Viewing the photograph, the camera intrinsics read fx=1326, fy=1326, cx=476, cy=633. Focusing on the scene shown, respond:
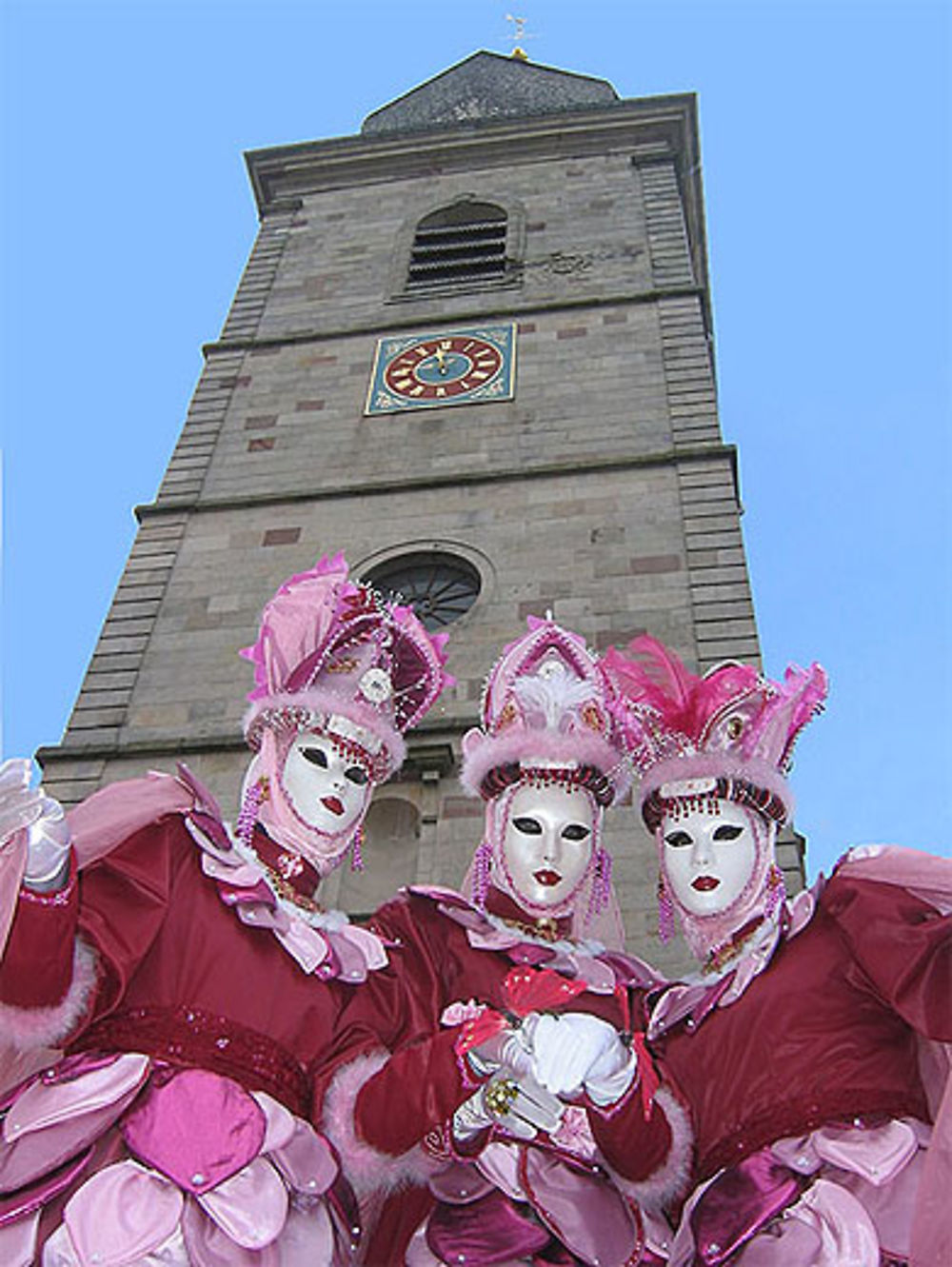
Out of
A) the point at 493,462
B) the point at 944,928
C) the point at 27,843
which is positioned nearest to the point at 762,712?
the point at 944,928

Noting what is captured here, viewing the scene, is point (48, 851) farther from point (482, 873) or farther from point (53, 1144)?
point (482, 873)

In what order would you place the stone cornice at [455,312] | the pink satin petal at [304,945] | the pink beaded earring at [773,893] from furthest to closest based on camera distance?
the stone cornice at [455,312] < the pink beaded earring at [773,893] < the pink satin petal at [304,945]

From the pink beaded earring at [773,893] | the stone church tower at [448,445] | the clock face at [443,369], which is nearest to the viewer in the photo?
the pink beaded earring at [773,893]

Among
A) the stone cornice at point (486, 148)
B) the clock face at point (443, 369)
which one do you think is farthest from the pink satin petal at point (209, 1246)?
the stone cornice at point (486, 148)

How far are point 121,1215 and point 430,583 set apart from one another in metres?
7.12

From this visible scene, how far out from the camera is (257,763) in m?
4.07

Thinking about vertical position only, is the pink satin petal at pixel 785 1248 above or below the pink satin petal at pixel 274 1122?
below

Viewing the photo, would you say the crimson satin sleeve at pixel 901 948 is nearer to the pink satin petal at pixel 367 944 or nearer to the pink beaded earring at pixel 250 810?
the pink satin petal at pixel 367 944

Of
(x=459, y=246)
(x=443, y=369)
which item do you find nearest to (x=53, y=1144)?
(x=443, y=369)

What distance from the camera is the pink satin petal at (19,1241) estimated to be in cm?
286

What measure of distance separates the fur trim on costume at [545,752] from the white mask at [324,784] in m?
0.40

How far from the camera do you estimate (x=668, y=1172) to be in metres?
3.27

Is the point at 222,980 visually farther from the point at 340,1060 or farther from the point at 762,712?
the point at 762,712

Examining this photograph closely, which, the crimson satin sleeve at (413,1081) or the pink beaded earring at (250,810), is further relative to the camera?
the pink beaded earring at (250,810)
